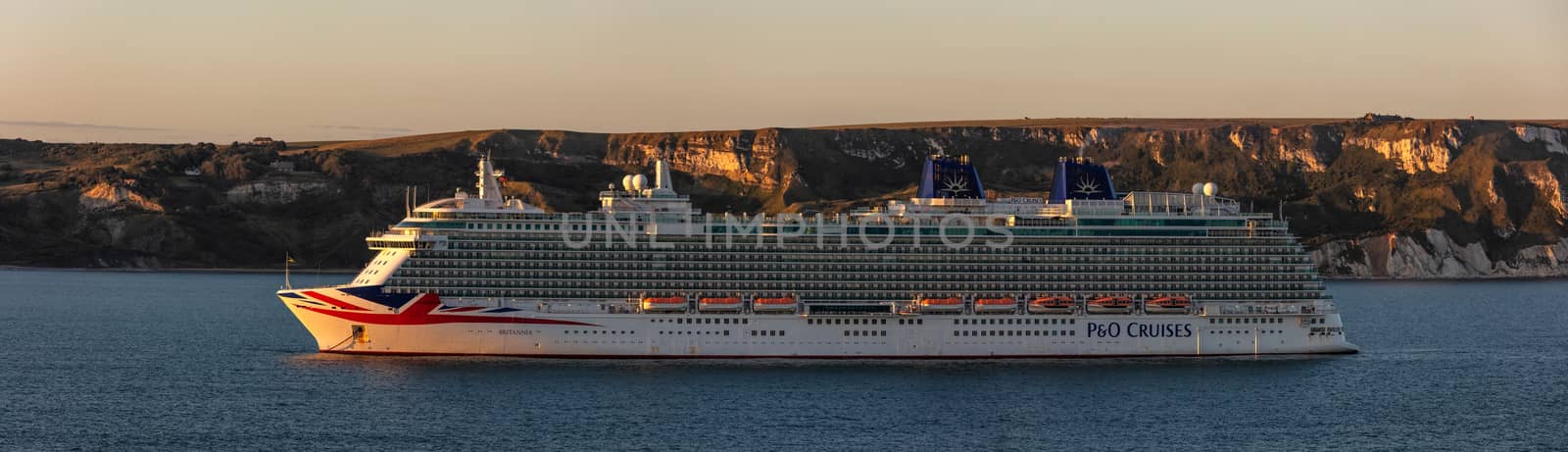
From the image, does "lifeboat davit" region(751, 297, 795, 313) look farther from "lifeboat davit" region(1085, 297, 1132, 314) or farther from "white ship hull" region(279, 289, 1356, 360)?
"lifeboat davit" region(1085, 297, 1132, 314)

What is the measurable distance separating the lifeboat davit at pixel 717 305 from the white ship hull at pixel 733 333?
0.42 m

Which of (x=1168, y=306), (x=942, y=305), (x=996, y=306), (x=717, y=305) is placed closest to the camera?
(x=717, y=305)

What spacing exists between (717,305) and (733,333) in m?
1.41

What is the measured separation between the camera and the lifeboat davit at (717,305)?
69.2 m

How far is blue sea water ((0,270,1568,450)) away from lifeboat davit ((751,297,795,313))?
2.44m

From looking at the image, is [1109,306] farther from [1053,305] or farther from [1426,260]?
[1426,260]

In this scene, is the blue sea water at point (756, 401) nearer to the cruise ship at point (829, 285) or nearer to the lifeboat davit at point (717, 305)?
the cruise ship at point (829, 285)

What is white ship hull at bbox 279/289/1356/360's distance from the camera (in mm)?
68125

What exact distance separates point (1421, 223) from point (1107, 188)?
109 meters

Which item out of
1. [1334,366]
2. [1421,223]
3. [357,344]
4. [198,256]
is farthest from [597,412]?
[1421,223]

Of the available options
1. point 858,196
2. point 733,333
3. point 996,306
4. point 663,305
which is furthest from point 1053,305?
point 858,196

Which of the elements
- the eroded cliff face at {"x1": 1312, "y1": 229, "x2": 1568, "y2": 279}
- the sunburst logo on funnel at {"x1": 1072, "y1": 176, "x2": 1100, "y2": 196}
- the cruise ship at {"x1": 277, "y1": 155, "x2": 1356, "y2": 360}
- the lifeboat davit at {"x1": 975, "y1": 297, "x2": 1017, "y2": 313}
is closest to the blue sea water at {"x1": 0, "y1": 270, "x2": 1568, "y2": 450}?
the cruise ship at {"x1": 277, "y1": 155, "x2": 1356, "y2": 360}

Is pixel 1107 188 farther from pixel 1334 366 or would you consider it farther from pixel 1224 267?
pixel 1334 366

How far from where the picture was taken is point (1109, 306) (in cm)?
7131
